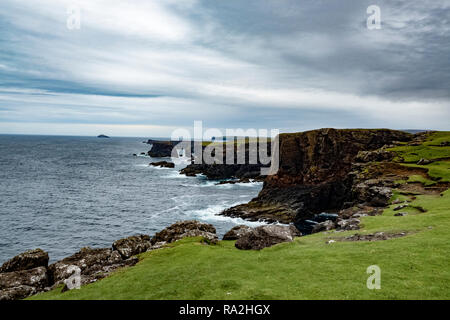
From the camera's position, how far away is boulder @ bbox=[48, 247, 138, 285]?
23.0m

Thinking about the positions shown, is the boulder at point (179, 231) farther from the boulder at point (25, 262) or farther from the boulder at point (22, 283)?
the boulder at point (22, 283)

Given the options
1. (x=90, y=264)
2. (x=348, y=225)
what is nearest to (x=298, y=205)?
(x=348, y=225)

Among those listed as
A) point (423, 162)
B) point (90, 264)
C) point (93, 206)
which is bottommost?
point (93, 206)

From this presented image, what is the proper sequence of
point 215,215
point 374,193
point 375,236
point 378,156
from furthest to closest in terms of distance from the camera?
point 215,215 → point 378,156 → point 374,193 → point 375,236

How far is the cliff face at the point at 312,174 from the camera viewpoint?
75562mm

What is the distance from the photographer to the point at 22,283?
23.5m

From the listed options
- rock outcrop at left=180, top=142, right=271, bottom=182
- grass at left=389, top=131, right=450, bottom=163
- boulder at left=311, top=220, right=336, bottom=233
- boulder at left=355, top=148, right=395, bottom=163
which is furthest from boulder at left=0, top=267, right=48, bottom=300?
rock outcrop at left=180, top=142, right=271, bottom=182

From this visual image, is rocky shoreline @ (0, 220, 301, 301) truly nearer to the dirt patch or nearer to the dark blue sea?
the dirt patch

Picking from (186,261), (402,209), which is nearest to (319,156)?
(402,209)

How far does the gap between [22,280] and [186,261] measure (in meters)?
15.4

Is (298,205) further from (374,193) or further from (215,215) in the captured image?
(374,193)

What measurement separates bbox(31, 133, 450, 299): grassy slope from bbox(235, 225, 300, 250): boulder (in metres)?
1.63

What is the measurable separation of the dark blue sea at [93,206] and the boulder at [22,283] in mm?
25128

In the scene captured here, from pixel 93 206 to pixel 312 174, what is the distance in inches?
2593
